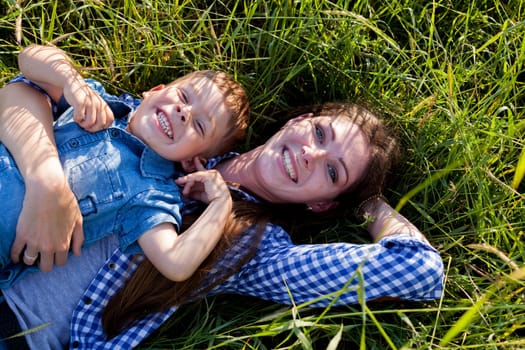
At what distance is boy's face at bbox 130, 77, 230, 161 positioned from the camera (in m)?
2.45

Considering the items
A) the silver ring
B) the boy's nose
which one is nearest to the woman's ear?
the boy's nose

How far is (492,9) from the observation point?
3164 millimetres

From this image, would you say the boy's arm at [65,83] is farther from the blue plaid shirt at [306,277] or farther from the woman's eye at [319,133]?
the woman's eye at [319,133]

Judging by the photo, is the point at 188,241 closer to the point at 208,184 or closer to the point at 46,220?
the point at 208,184

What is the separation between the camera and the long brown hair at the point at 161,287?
2410mm

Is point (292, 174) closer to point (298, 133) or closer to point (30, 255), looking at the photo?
point (298, 133)

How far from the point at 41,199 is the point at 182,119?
2.11 ft

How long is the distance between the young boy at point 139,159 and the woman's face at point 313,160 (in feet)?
0.75

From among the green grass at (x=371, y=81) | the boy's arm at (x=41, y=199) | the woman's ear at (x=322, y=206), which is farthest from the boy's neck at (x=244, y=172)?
the boy's arm at (x=41, y=199)

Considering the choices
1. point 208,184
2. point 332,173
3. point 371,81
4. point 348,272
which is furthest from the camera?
point 371,81

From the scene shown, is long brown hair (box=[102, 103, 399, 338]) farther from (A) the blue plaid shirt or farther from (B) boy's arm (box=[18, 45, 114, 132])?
(B) boy's arm (box=[18, 45, 114, 132])

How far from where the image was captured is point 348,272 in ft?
7.64

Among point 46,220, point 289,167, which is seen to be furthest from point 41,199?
point 289,167

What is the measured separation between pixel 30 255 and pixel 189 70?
4.02ft
